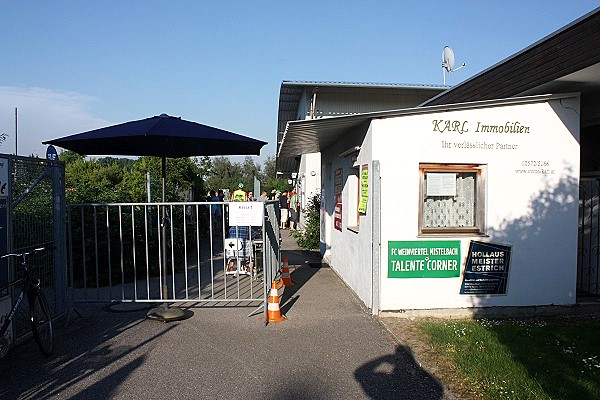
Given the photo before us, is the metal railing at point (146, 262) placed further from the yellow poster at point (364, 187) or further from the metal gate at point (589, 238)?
the metal gate at point (589, 238)

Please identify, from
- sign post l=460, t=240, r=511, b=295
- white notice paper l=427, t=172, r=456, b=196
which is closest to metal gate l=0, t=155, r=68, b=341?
white notice paper l=427, t=172, r=456, b=196

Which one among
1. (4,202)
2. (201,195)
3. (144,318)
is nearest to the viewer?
(4,202)

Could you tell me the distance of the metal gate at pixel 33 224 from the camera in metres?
5.63

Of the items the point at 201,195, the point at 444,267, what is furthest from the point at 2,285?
the point at 201,195

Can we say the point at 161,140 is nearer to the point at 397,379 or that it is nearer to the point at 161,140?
the point at 161,140

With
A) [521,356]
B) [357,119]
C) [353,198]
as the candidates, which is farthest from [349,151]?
[521,356]

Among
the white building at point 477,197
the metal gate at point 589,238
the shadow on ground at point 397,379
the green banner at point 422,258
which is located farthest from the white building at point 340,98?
the shadow on ground at point 397,379

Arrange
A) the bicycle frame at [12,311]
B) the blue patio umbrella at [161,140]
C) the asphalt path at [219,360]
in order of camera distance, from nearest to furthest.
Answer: the asphalt path at [219,360] < the bicycle frame at [12,311] < the blue patio umbrella at [161,140]

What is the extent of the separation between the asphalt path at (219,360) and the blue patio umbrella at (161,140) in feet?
4.08

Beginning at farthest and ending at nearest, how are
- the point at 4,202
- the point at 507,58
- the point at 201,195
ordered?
the point at 201,195
the point at 507,58
the point at 4,202

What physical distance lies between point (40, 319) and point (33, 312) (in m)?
0.47

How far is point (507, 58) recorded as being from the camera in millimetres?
7746

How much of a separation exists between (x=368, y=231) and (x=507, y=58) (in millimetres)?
3392

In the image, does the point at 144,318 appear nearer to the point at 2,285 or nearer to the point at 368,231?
the point at 2,285
